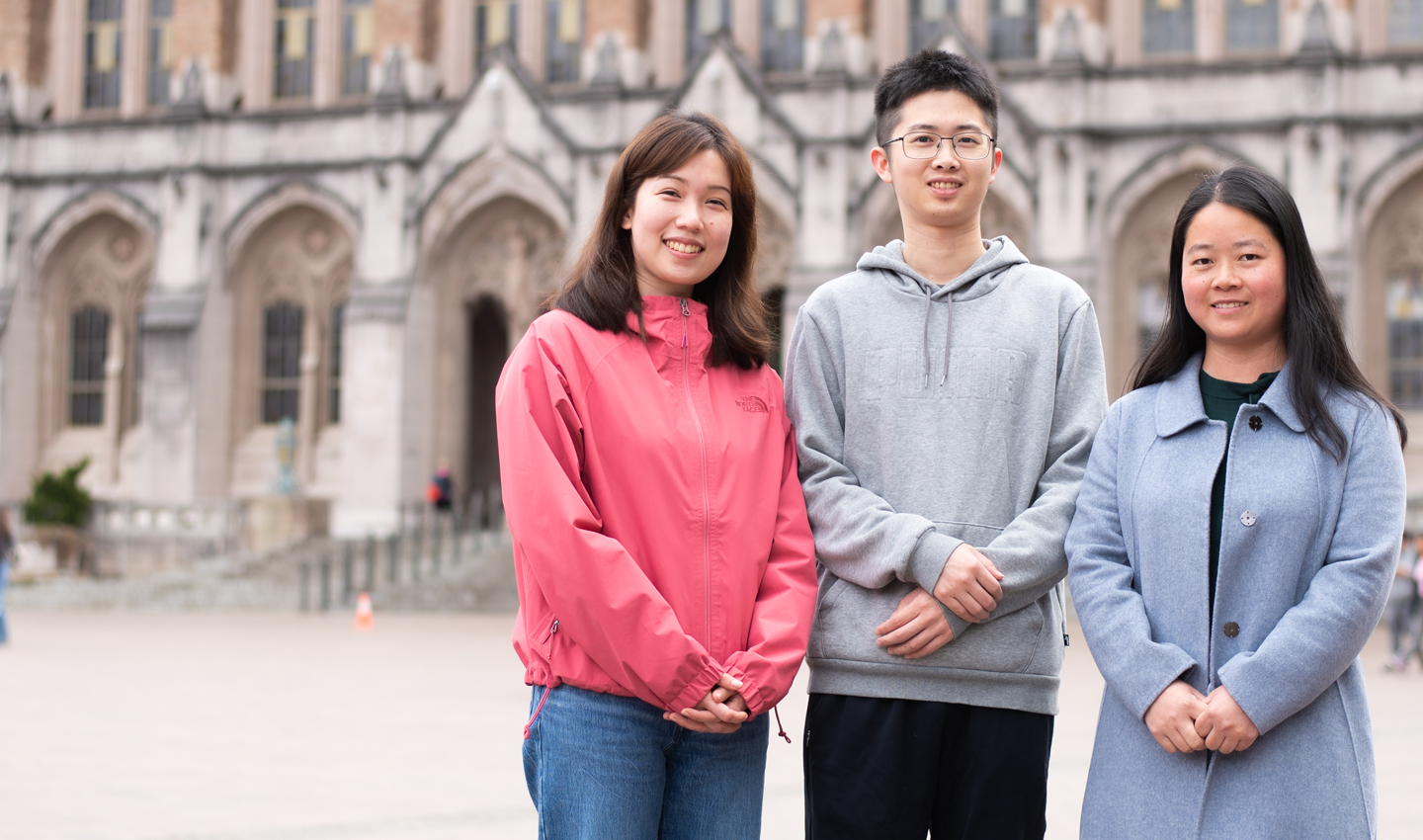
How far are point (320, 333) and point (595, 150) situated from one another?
7.32m

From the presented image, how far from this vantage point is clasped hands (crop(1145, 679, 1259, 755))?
2.92 metres

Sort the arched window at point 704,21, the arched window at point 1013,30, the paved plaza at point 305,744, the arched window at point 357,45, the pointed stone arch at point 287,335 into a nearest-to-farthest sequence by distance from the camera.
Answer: the paved plaza at point 305,744 → the arched window at point 1013,30 → the arched window at point 704,21 → the pointed stone arch at point 287,335 → the arched window at point 357,45

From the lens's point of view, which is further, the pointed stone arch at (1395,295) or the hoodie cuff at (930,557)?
the pointed stone arch at (1395,295)

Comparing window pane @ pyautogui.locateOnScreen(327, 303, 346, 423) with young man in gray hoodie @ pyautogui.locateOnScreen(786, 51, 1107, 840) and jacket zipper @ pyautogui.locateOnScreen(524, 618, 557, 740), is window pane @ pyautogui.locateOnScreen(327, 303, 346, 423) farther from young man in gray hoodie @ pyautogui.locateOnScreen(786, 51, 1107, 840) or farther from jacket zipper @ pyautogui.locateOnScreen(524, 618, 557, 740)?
jacket zipper @ pyautogui.locateOnScreen(524, 618, 557, 740)

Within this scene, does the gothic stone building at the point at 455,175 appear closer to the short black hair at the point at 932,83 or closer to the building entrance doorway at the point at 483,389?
the building entrance doorway at the point at 483,389

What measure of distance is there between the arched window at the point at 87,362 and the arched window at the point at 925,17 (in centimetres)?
1726

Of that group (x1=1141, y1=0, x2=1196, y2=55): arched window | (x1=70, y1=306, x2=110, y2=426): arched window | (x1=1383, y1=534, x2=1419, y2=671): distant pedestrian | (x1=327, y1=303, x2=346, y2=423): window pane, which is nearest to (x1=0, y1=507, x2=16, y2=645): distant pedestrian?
(x1=327, y1=303, x2=346, y2=423): window pane

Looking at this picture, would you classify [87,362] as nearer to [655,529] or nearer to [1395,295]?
[1395,295]

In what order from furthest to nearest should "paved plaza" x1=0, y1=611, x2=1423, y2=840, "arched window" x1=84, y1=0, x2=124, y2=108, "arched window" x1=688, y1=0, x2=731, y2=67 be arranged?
"arched window" x1=84, y1=0, x2=124, y2=108 < "arched window" x1=688, y1=0, x2=731, y2=67 < "paved plaza" x1=0, y1=611, x2=1423, y2=840

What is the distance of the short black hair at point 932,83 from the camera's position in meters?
3.46

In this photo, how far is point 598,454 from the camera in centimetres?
312

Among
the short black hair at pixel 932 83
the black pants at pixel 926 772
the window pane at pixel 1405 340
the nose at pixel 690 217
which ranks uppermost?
the window pane at pixel 1405 340

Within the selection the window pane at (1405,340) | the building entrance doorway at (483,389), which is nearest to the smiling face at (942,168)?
the window pane at (1405,340)

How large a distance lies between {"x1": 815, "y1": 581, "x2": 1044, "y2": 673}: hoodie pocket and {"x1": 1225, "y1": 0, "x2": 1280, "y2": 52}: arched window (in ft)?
76.3
